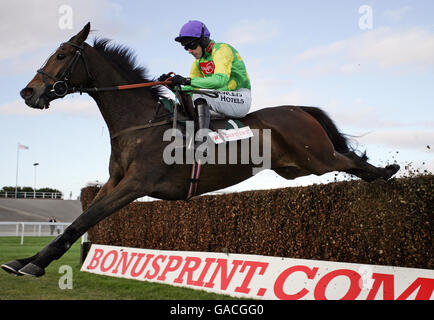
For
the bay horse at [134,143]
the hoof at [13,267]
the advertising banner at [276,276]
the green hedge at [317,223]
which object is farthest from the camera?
the green hedge at [317,223]

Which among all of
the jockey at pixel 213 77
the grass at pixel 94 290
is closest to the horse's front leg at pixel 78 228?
the jockey at pixel 213 77

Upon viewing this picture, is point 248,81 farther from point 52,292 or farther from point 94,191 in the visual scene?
point 94,191

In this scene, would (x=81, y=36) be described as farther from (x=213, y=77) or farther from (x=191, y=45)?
(x=213, y=77)

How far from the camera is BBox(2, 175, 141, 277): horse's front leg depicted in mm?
3533

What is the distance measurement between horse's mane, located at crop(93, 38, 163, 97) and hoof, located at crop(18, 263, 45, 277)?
76.0 inches

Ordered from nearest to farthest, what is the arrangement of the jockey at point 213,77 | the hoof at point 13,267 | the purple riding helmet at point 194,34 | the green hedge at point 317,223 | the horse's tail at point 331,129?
the hoof at point 13,267, the jockey at point 213,77, the purple riding helmet at point 194,34, the green hedge at point 317,223, the horse's tail at point 331,129

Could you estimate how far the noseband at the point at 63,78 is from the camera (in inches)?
161

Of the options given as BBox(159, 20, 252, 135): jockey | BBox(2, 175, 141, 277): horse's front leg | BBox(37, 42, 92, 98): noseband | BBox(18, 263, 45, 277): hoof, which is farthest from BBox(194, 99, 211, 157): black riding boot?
BBox(18, 263, 45, 277): hoof

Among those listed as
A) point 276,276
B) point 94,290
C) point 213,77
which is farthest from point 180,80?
point 94,290

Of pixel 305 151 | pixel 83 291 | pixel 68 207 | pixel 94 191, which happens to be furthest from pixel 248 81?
pixel 68 207

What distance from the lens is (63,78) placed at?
4199 millimetres

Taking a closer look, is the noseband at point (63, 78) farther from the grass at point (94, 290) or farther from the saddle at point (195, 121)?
the grass at point (94, 290)

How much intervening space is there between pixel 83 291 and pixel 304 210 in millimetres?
4020

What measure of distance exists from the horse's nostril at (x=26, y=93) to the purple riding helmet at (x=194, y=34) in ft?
4.52
